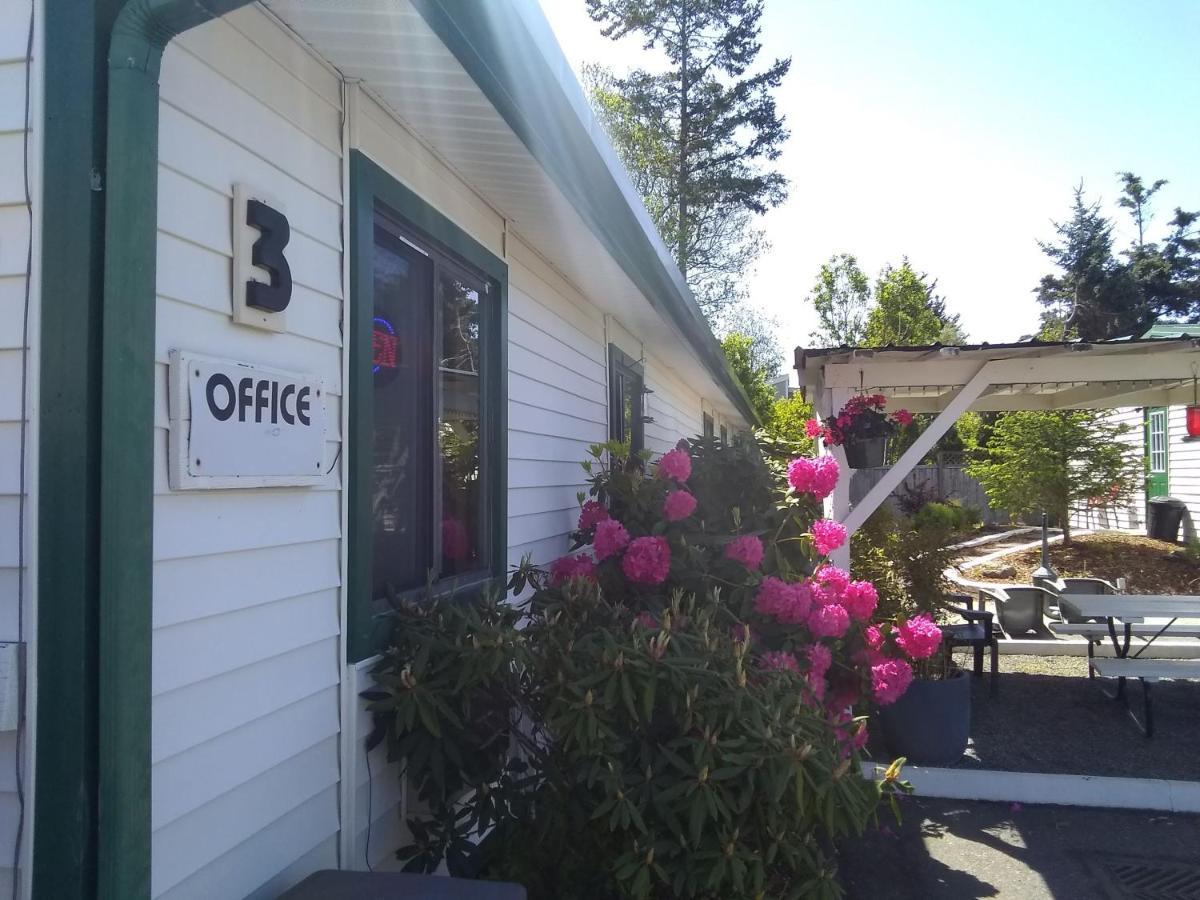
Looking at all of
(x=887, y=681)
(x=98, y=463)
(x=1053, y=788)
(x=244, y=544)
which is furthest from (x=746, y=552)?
(x=98, y=463)

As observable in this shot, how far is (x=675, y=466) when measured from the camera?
459 cm

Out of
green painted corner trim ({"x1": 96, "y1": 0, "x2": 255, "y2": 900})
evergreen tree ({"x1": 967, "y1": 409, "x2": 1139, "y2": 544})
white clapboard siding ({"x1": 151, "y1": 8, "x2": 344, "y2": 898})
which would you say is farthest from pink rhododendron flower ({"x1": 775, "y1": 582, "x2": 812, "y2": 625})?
evergreen tree ({"x1": 967, "y1": 409, "x2": 1139, "y2": 544})

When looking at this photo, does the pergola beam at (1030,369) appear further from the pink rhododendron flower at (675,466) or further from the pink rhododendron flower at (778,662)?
the pink rhododendron flower at (778,662)

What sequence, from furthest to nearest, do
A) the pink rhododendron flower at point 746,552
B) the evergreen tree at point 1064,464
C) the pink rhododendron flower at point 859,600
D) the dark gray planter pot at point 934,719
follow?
the evergreen tree at point 1064,464 < the dark gray planter pot at point 934,719 < the pink rhododendron flower at point 859,600 < the pink rhododendron flower at point 746,552

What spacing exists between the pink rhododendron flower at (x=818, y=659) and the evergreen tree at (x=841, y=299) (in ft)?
93.4

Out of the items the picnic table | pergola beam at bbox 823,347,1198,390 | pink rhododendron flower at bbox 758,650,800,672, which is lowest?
the picnic table

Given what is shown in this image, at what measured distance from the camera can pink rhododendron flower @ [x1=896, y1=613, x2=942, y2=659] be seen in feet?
16.0

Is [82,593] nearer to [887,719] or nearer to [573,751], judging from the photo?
[573,751]

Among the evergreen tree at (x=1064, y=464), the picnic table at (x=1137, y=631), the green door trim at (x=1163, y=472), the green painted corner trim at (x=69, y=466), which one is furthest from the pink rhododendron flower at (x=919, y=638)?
the green door trim at (x=1163, y=472)

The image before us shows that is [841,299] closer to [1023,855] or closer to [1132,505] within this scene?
[1132,505]

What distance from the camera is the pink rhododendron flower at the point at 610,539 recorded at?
4.09 meters

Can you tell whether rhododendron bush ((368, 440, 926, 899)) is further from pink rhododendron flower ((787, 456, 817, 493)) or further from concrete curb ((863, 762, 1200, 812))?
concrete curb ((863, 762, 1200, 812))

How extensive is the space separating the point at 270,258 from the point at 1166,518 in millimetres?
16128

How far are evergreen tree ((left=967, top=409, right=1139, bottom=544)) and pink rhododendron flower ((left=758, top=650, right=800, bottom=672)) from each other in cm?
1056
